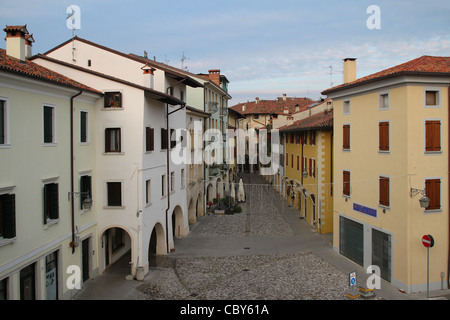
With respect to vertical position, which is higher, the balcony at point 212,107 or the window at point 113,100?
the balcony at point 212,107

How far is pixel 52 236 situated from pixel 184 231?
12676mm

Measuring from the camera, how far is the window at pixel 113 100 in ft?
57.5

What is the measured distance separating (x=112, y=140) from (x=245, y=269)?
29.3ft

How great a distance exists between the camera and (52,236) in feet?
45.6

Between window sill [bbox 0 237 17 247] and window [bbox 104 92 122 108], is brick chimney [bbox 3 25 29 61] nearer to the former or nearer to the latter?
window [bbox 104 92 122 108]

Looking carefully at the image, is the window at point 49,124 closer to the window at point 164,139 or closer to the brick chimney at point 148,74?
the brick chimney at point 148,74

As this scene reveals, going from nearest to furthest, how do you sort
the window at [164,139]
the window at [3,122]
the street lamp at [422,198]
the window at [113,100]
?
1. the window at [3,122]
2. the street lamp at [422,198]
3. the window at [113,100]
4. the window at [164,139]

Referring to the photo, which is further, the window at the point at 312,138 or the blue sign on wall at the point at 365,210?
the window at the point at 312,138

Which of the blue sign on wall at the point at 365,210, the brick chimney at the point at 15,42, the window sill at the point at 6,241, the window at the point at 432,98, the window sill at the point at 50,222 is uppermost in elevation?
the brick chimney at the point at 15,42

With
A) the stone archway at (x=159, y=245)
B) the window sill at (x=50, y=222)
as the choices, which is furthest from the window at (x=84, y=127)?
the stone archway at (x=159, y=245)

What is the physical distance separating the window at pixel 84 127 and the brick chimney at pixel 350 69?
48.7 feet

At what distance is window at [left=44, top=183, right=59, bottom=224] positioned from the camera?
13.8m

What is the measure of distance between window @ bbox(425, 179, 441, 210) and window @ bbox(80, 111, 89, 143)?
47.5 feet

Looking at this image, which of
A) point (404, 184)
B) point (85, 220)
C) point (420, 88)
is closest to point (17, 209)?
point (85, 220)
